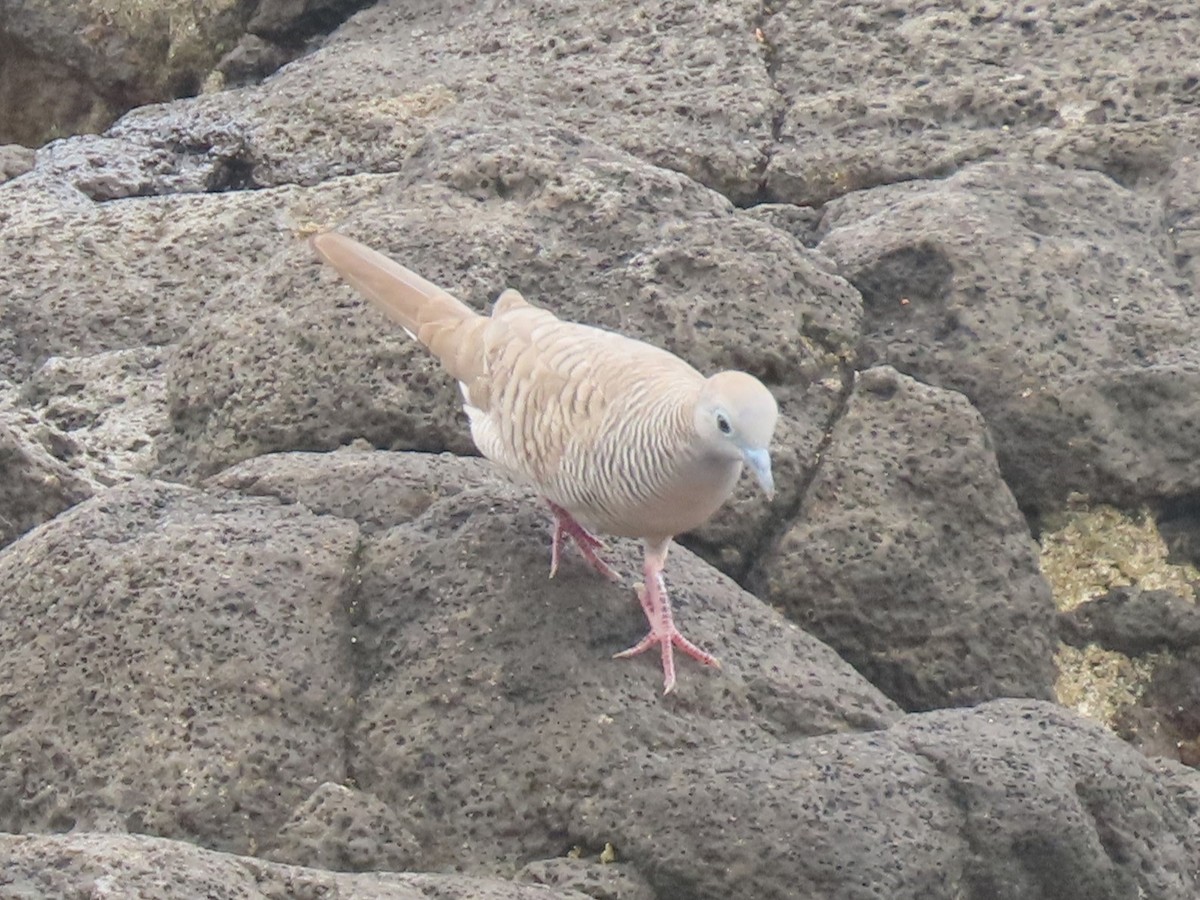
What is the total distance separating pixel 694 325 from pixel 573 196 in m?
0.59

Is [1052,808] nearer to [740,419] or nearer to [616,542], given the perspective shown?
[740,419]

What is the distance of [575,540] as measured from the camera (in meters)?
4.22

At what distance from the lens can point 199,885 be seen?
9.91 feet

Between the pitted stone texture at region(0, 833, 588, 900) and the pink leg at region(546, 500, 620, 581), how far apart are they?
3.26 feet

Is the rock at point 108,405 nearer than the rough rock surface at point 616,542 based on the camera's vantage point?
No

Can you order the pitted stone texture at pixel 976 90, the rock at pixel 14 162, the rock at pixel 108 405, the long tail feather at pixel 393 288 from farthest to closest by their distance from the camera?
the rock at pixel 14 162
the pitted stone texture at pixel 976 90
the rock at pixel 108 405
the long tail feather at pixel 393 288

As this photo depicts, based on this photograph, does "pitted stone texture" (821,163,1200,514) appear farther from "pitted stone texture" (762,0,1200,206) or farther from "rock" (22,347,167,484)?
"rock" (22,347,167,484)

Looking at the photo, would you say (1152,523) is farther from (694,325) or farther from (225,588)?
(225,588)

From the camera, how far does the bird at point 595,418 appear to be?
3.61 m

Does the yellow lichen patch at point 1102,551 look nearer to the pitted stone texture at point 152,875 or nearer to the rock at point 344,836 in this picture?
the rock at point 344,836

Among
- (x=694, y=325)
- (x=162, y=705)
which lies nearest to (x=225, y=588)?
(x=162, y=705)

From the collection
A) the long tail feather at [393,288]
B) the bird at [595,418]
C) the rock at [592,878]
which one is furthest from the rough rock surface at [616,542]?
the long tail feather at [393,288]

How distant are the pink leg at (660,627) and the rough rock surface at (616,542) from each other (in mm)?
52

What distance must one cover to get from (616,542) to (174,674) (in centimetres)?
114
